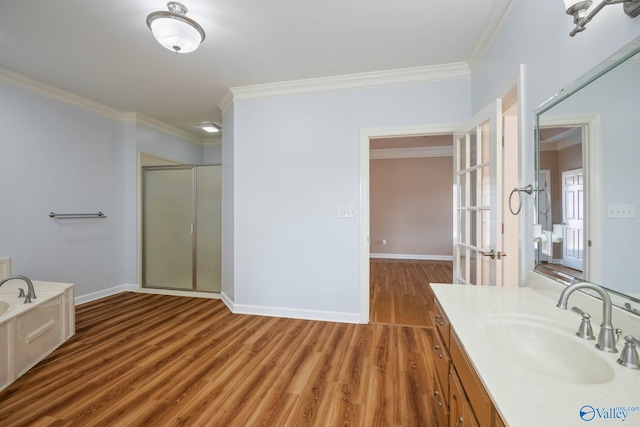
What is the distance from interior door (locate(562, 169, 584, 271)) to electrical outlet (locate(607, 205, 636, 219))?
0.13 meters

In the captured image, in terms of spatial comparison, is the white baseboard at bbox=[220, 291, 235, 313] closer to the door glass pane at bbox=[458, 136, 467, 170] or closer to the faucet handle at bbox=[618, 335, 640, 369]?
the door glass pane at bbox=[458, 136, 467, 170]

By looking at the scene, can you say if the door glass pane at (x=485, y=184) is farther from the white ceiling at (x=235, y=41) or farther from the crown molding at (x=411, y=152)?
the crown molding at (x=411, y=152)

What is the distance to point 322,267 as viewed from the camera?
9.43 ft

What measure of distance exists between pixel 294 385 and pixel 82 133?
3823 mm

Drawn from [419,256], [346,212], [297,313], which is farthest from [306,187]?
[419,256]

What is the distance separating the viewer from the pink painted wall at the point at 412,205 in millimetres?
6207

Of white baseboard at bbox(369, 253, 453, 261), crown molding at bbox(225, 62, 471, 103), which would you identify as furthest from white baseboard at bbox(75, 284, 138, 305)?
white baseboard at bbox(369, 253, 453, 261)

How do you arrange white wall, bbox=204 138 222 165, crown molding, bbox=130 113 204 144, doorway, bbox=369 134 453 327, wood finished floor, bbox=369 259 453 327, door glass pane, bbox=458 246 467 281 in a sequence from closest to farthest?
door glass pane, bbox=458 246 467 281
wood finished floor, bbox=369 259 453 327
crown molding, bbox=130 113 204 144
white wall, bbox=204 138 222 165
doorway, bbox=369 134 453 327

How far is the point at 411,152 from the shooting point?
6.33 m

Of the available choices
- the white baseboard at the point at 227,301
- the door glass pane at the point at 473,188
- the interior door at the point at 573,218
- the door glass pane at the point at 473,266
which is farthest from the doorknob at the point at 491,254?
the white baseboard at the point at 227,301

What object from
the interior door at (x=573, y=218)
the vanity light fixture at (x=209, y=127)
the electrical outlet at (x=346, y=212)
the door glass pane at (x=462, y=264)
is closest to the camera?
the interior door at (x=573, y=218)

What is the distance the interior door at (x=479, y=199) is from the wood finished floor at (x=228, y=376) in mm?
811

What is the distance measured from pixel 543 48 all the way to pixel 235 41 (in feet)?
6.79

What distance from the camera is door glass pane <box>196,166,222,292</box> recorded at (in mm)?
3727
